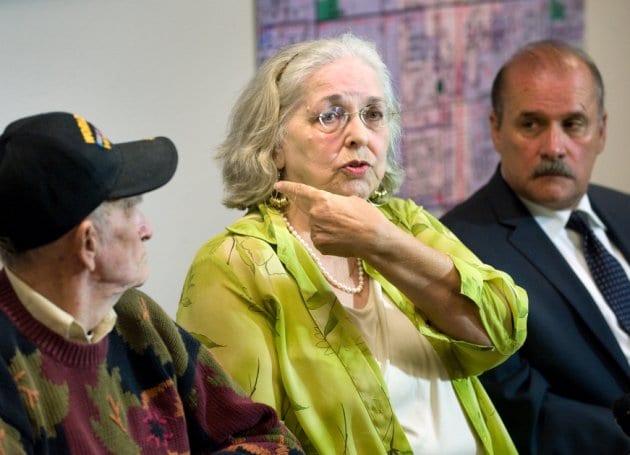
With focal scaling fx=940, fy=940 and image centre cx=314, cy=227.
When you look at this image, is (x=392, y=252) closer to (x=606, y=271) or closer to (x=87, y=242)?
(x=87, y=242)

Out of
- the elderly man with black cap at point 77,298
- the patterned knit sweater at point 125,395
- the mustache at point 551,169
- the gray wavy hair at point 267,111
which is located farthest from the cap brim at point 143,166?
the mustache at point 551,169

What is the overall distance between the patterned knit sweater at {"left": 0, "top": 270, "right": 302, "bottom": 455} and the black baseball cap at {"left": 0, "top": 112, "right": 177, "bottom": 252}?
12 centimetres

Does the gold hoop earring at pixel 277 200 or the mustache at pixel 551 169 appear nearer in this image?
the gold hoop earring at pixel 277 200

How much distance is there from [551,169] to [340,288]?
0.94m

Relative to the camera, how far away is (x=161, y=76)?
134 inches

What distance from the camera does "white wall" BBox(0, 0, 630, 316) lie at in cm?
337

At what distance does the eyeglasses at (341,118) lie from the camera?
2.08 m

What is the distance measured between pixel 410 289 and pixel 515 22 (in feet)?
5.56

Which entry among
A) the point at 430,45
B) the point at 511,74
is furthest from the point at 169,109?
the point at 511,74

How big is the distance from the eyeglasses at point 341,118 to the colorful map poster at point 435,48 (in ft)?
4.17

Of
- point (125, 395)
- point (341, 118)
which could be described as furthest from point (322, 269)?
point (125, 395)

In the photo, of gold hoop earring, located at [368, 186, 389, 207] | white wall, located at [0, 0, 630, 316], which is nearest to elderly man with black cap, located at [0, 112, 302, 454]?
gold hoop earring, located at [368, 186, 389, 207]

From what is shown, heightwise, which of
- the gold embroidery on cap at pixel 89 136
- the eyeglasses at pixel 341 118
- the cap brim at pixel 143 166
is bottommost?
the eyeglasses at pixel 341 118

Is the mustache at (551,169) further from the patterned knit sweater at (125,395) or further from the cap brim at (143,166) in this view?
the cap brim at (143,166)
